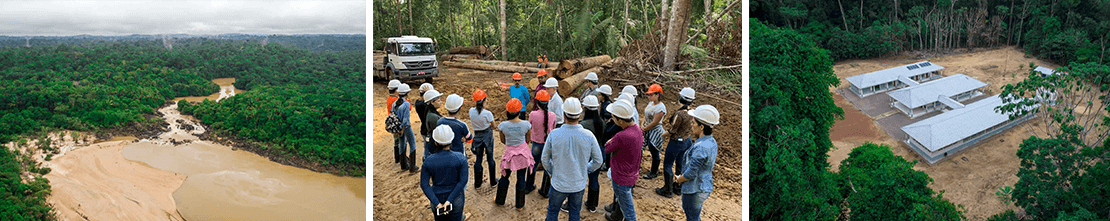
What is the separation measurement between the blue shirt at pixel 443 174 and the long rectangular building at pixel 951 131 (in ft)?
76.1

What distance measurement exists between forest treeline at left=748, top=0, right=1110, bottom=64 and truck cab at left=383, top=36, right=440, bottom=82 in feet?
90.9

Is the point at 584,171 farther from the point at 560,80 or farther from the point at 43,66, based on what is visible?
the point at 43,66

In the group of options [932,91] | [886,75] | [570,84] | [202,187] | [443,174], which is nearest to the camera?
[443,174]

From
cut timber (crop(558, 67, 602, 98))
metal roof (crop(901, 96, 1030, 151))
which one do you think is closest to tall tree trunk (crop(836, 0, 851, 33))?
metal roof (crop(901, 96, 1030, 151))

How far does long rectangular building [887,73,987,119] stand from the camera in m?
27.7

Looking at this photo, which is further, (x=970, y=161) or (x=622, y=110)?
(x=970, y=161)

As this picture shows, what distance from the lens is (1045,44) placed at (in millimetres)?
37812

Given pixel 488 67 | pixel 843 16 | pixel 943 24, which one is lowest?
pixel 488 67

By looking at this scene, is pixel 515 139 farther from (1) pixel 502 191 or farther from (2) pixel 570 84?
(2) pixel 570 84

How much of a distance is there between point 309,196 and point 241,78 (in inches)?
378

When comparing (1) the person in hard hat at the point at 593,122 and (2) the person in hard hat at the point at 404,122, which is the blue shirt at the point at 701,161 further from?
(2) the person in hard hat at the point at 404,122

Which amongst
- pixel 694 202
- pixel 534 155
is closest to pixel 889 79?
pixel 534 155

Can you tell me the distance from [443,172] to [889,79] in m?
34.0

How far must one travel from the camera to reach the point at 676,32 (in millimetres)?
12531
